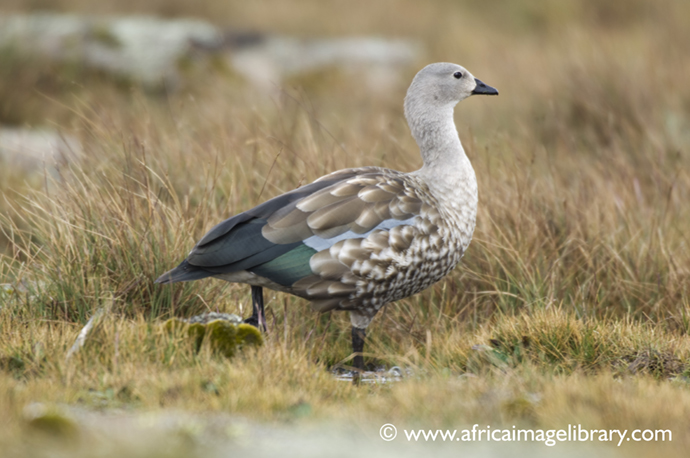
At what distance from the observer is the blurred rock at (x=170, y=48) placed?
37.3 ft

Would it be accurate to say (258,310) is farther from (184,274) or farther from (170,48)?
(170,48)

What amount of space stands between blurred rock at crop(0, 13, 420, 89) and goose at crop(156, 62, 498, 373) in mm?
7178

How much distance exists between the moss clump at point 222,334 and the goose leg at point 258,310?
15.2 inches

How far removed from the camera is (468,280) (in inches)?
201

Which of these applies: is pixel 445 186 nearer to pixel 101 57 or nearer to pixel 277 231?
pixel 277 231

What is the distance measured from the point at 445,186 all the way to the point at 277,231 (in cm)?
105

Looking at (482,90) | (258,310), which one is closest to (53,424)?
(258,310)

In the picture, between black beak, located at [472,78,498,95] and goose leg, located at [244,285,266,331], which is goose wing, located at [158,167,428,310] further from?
black beak, located at [472,78,498,95]

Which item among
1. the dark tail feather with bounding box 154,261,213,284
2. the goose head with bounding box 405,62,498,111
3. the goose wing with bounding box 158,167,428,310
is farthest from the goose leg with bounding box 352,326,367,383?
the goose head with bounding box 405,62,498,111

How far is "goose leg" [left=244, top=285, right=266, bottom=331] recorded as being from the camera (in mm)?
4152

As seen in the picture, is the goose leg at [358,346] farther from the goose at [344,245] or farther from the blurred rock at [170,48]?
the blurred rock at [170,48]

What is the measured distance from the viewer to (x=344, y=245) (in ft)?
13.1

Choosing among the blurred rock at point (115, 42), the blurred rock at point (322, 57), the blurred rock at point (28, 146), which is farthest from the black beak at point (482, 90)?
the blurred rock at point (115, 42)

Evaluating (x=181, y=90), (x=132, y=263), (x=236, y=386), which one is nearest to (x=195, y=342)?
(x=236, y=386)
